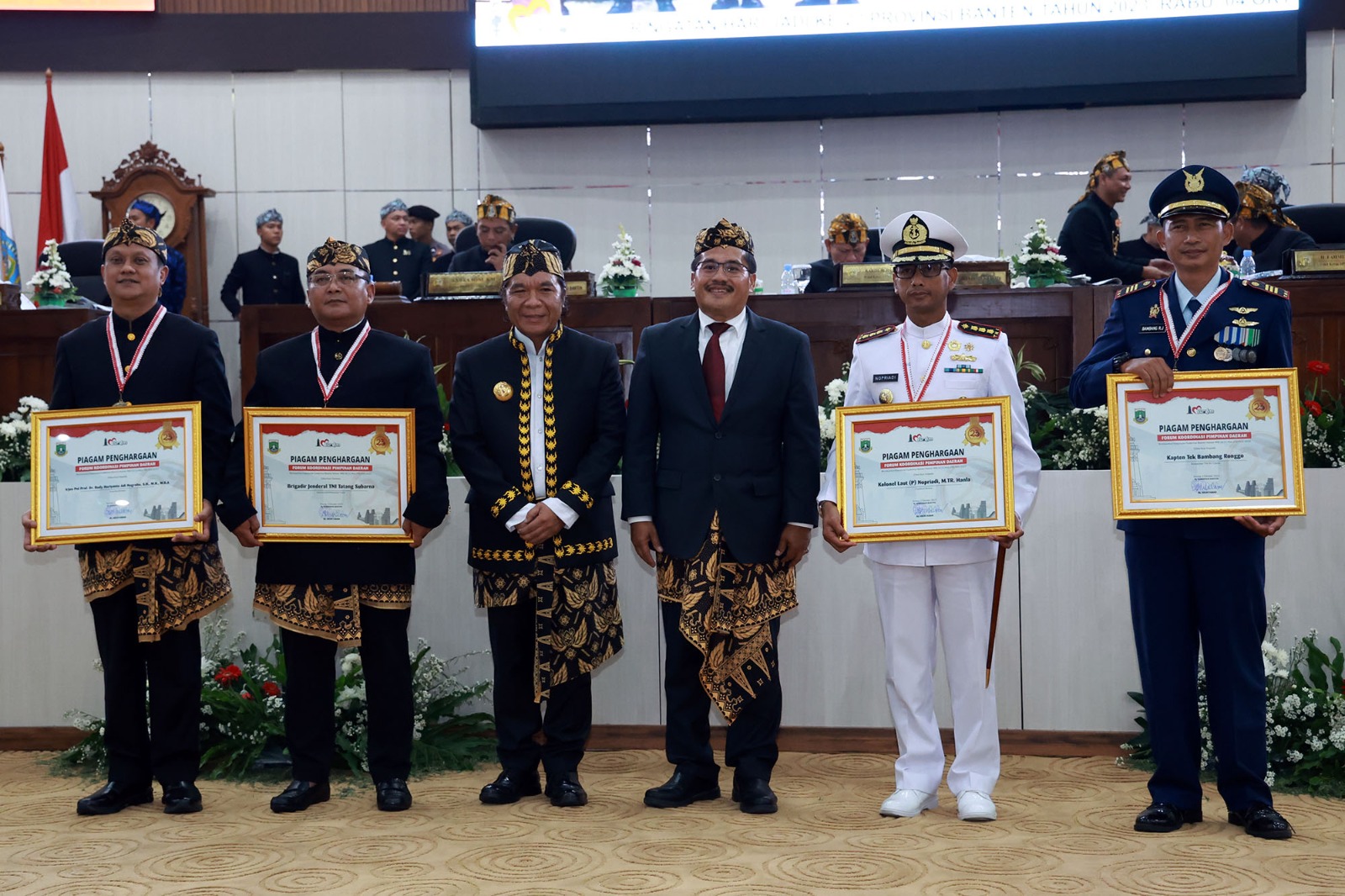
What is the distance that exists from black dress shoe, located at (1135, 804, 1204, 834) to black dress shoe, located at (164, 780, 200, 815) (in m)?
Result: 2.52

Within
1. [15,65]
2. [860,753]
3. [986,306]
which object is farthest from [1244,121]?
[15,65]

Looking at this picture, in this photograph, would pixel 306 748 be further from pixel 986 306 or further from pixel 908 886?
pixel 986 306

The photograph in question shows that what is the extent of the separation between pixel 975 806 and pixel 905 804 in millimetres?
182

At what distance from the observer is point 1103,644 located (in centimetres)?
416

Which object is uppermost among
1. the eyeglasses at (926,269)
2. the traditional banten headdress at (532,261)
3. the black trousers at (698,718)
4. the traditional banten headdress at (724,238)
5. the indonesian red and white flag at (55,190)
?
A: the indonesian red and white flag at (55,190)

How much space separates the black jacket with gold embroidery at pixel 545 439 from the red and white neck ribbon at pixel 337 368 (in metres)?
0.28

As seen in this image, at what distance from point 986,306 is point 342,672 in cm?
309

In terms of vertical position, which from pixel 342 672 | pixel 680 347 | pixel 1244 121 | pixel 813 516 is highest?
pixel 1244 121

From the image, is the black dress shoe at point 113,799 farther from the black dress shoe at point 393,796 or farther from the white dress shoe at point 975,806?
the white dress shoe at point 975,806

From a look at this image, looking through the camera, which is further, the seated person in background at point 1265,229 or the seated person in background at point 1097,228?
the seated person in background at point 1097,228

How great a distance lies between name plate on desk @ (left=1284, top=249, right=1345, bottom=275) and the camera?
213 inches

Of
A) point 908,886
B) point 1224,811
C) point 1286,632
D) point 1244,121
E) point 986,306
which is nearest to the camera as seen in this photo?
point 908,886

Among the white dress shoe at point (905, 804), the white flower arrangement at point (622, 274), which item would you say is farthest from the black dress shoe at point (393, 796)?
the white flower arrangement at point (622, 274)

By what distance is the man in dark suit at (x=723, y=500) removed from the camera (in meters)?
3.42
